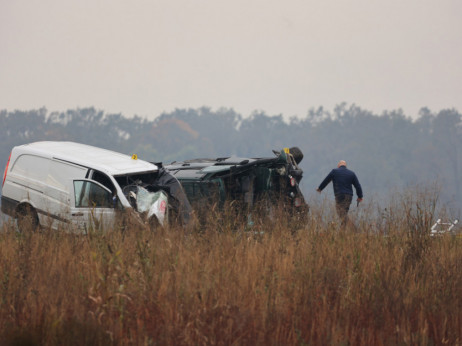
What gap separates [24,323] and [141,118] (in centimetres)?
17126

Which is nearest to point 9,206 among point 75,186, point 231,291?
point 75,186

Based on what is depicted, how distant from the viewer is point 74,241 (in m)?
9.37

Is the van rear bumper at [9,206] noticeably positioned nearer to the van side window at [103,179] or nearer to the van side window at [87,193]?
the van side window at [87,193]

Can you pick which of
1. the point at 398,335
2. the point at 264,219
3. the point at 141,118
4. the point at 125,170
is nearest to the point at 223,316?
the point at 398,335

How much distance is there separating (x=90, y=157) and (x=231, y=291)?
7406 mm

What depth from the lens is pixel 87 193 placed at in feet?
42.8

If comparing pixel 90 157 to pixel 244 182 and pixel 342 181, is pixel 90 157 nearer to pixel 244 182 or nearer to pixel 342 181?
pixel 244 182

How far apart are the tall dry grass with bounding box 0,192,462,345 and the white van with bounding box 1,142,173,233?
11.4 ft

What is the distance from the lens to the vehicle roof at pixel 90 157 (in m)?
13.4

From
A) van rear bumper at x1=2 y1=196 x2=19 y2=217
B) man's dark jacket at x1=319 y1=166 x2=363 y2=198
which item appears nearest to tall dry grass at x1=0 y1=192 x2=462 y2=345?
van rear bumper at x1=2 y1=196 x2=19 y2=217

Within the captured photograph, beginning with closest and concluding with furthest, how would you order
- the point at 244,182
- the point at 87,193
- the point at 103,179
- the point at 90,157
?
1. the point at 87,193
2. the point at 103,179
3. the point at 90,157
4. the point at 244,182

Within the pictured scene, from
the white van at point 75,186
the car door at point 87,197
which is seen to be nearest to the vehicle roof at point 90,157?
the white van at point 75,186

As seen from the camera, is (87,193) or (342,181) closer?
(87,193)

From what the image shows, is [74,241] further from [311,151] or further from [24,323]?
[311,151]
